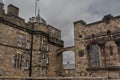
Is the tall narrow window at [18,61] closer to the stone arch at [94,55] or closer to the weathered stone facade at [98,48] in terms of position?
the weathered stone facade at [98,48]

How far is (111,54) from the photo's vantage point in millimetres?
16562

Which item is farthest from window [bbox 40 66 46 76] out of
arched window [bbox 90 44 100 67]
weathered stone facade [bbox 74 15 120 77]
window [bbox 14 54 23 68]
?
arched window [bbox 90 44 100 67]

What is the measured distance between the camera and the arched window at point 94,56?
1793cm

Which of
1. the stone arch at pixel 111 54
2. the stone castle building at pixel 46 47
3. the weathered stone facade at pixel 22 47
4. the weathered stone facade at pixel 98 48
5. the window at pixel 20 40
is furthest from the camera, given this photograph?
the window at pixel 20 40

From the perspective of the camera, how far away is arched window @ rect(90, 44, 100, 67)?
58.8 feet

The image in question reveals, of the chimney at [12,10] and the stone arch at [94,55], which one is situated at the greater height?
the chimney at [12,10]

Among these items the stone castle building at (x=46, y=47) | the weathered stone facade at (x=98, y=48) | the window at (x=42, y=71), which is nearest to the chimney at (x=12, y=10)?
the stone castle building at (x=46, y=47)

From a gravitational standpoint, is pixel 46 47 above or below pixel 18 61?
above

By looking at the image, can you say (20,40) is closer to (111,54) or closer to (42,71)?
(42,71)

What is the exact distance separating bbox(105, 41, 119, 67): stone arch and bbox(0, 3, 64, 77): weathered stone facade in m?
7.58

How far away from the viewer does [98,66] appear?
692 inches

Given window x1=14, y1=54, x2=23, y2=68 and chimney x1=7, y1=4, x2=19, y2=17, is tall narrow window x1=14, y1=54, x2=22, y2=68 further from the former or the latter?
chimney x1=7, y1=4, x2=19, y2=17

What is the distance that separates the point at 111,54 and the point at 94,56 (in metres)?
2.33

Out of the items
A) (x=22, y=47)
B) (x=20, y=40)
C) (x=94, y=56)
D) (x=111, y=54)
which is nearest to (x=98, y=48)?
(x=94, y=56)
